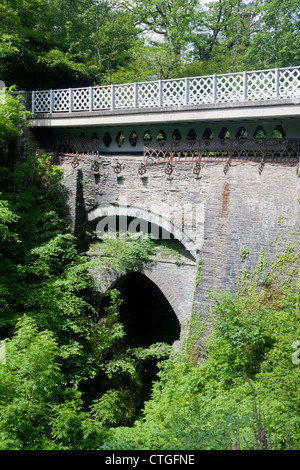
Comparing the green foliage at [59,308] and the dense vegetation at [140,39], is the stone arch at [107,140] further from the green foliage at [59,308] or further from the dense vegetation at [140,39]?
Answer: the dense vegetation at [140,39]

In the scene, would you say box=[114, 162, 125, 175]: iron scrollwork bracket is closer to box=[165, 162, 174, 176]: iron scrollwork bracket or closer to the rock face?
the rock face

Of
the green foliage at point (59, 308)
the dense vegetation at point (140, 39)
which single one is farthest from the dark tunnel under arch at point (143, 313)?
the dense vegetation at point (140, 39)

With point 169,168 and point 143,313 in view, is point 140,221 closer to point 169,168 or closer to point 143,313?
point 169,168

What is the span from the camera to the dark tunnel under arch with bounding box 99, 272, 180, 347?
1584 centimetres

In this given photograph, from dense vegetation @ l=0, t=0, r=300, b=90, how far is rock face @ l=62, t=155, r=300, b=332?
5.52 meters

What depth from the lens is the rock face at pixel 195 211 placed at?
1137 centimetres

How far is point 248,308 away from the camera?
414 inches

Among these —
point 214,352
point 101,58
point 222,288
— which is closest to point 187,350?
point 214,352

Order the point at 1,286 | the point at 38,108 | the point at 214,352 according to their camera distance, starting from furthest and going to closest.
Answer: the point at 38,108 < the point at 1,286 < the point at 214,352

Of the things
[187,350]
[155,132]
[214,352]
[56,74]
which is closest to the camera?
[214,352]

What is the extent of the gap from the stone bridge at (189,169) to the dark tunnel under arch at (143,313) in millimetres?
1396

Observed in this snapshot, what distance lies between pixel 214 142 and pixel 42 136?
23.5 feet

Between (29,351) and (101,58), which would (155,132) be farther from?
(101,58)

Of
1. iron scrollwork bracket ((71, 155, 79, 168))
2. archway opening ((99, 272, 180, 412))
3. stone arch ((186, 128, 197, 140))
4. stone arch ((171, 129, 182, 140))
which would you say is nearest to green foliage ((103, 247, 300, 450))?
archway opening ((99, 272, 180, 412))
